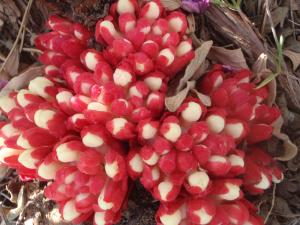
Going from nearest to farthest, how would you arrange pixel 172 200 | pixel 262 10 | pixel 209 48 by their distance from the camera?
pixel 172 200, pixel 209 48, pixel 262 10

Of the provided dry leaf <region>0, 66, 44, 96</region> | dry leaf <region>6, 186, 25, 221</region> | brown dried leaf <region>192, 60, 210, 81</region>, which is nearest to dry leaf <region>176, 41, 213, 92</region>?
brown dried leaf <region>192, 60, 210, 81</region>

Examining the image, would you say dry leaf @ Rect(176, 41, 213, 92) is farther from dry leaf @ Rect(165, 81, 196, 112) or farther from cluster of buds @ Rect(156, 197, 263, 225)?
cluster of buds @ Rect(156, 197, 263, 225)

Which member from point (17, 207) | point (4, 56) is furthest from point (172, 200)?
point (4, 56)

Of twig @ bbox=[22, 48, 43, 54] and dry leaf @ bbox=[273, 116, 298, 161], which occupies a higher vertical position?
twig @ bbox=[22, 48, 43, 54]

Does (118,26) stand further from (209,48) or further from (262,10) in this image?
(262,10)

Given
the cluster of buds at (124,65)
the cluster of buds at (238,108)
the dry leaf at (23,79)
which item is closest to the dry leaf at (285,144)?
the cluster of buds at (238,108)

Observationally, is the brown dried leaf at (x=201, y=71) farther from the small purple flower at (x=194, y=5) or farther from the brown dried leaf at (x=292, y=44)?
the brown dried leaf at (x=292, y=44)

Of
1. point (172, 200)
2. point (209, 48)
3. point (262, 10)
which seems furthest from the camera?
point (262, 10)

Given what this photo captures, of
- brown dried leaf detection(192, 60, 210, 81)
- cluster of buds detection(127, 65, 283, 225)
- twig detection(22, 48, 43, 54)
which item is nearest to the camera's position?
cluster of buds detection(127, 65, 283, 225)
